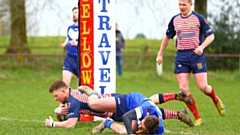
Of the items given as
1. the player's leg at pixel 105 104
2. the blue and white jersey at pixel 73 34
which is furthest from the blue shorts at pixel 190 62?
the blue and white jersey at pixel 73 34

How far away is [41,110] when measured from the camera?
40.9 ft

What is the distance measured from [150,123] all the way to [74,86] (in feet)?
41.5

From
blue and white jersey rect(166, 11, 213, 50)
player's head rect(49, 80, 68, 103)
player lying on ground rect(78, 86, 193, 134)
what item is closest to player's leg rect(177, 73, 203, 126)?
blue and white jersey rect(166, 11, 213, 50)

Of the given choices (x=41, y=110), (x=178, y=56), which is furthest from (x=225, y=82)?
(x=178, y=56)

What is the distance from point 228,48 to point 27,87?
9.98m

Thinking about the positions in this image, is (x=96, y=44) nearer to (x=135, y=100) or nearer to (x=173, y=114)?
(x=173, y=114)

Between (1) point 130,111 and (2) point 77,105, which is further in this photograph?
(2) point 77,105

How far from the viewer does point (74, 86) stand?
65.9 ft

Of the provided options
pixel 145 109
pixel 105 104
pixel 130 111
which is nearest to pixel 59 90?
pixel 105 104

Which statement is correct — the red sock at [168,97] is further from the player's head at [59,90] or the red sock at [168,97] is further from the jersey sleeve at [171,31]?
the player's head at [59,90]

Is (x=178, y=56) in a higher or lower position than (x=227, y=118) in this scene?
higher

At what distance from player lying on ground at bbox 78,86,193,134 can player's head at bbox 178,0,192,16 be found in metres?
1.81

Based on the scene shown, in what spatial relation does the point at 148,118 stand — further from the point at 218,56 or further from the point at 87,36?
the point at 218,56

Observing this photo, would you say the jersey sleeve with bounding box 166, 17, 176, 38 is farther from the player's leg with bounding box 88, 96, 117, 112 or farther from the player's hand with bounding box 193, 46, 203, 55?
the player's leg with bounding box 88, 96, 117, 112
